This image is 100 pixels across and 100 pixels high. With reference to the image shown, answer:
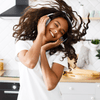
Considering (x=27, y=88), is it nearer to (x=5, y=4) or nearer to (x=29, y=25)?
(x=29, y=25)

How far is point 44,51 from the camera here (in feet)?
2.56

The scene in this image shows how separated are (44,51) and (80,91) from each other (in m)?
1.18

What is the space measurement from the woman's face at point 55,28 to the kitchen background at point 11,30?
5.08 ft

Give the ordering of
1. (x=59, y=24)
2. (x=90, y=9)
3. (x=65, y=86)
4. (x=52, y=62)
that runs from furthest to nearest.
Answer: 1. (x=90, y=9)
2. (x=65, y=86)
3. (x=52, y=62)
4. (x=59, y=24)

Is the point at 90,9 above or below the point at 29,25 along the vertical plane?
below

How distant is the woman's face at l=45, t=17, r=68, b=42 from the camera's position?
74 centimetres

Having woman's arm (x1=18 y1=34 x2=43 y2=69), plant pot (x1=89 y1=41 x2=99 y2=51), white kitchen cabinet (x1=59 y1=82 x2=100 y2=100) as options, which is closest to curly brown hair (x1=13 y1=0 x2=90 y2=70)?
woman's arm (x1=18 y1=34 x2=43 y2=69)

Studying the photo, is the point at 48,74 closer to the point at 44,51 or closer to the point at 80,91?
the point at 44,51

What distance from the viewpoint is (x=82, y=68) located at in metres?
2.21

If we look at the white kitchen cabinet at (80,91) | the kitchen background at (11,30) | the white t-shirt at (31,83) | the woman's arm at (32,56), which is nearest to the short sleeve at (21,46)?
the white t-shirt at (31,83)

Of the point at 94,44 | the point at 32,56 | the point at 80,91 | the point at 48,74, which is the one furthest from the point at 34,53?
the point at 94,44

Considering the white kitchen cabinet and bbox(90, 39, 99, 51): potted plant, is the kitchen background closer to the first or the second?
bbox(90, 39, 99, 51): potted plant

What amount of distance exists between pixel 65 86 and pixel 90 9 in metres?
1.30

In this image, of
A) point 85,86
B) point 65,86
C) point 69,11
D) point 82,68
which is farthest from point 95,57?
point 69,11
